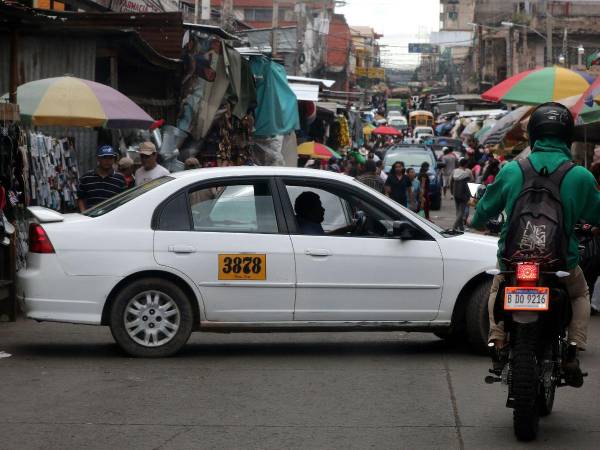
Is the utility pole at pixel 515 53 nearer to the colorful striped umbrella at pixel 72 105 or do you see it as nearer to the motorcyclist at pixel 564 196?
the colorful striped umbrella at pixel 72 105

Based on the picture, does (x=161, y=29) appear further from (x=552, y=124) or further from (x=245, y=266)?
(x=552, y=124)

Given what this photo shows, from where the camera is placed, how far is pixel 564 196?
671 centimetres

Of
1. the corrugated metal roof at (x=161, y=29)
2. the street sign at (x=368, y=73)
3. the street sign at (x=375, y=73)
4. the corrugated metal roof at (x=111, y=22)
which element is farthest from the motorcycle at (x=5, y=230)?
the street sign at (x=375, y=73)

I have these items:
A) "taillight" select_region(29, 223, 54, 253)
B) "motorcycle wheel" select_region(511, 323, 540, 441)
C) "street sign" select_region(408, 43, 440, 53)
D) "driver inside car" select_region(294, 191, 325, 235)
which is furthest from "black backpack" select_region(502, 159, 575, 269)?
"street sign" select_region(408, 43, 440, 53)

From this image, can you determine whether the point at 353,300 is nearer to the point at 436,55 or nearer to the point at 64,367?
the point at 64,367

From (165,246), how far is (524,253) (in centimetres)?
367

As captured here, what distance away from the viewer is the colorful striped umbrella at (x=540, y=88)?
18.1 metres

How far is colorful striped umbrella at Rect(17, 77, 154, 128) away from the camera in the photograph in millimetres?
13047

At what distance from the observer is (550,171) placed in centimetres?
674

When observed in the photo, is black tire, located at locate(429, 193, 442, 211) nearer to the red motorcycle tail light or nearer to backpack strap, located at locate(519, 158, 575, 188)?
backpack strap, located at locate(519, 158, 575, 188)

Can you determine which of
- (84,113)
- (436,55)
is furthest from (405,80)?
(84,113)

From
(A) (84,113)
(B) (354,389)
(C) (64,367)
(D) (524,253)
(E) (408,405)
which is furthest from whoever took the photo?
(A) (84,113)

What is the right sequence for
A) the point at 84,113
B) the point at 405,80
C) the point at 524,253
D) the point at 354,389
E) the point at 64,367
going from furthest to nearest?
1. the point at 405,80
2. the point at 84,113
3. the point at 64,367
4. the point at 354,389
5. the point at 524,253

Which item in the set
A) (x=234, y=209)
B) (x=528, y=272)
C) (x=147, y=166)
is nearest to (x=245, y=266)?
(x=234, y=209)
